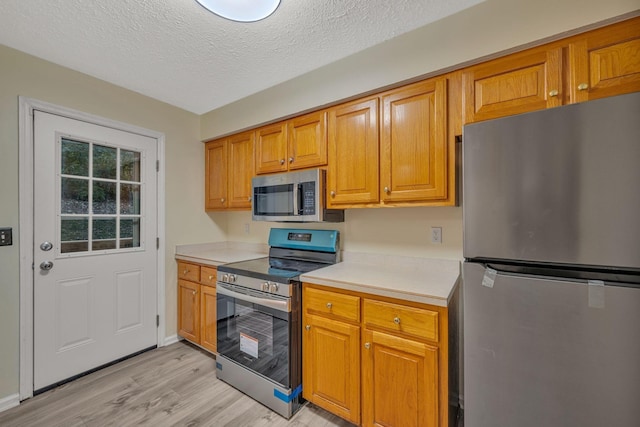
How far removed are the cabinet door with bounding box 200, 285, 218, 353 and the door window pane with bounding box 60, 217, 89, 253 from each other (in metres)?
0.97

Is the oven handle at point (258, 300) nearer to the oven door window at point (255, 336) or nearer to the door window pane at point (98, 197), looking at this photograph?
the oven door window at point (255, 336)

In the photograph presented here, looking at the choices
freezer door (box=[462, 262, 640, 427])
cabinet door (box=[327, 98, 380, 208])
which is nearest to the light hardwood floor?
freezer door (box=[462, 262, 640, 427])

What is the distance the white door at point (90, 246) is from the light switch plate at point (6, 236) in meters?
0.13

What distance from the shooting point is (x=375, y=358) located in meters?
1.49

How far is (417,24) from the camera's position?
5.25 ft

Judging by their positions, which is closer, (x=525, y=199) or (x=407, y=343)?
(x=525, y=199)

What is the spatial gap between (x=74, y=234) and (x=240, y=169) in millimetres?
1388

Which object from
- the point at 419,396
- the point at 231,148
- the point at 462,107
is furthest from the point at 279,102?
the point at 419,396

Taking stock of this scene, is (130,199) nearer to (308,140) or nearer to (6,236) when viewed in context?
(6,236)

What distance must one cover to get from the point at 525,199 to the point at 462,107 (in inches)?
27.5

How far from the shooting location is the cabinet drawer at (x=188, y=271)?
8.29ft

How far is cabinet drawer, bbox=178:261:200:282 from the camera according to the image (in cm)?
253

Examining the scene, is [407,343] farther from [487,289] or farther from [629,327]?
[629,327]

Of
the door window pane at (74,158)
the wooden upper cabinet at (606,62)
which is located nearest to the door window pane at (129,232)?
the door window pane at (74,158)
